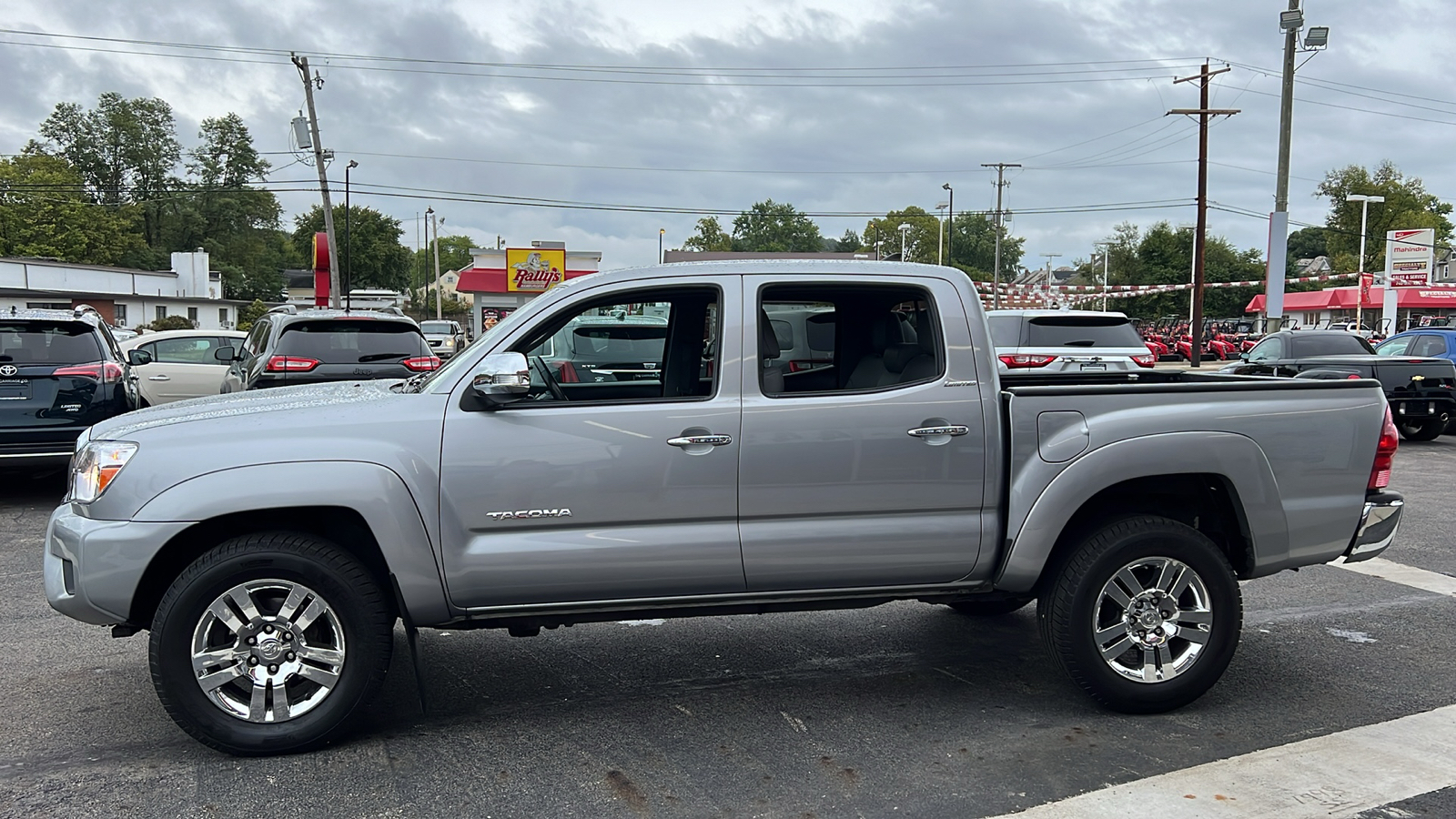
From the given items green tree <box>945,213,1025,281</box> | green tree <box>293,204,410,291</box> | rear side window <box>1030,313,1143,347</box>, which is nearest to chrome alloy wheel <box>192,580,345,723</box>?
rear side window <box>1030,313,1143,347</box>

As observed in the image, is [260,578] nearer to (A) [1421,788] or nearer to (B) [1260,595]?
(A) [1421,788]

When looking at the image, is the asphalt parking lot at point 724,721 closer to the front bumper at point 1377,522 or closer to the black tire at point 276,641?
the black tire at point 276,641

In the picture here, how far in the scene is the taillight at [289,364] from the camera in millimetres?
9961

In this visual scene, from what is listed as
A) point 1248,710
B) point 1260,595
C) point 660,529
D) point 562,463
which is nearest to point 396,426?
point 562,463

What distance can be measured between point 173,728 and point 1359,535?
16.6 ft

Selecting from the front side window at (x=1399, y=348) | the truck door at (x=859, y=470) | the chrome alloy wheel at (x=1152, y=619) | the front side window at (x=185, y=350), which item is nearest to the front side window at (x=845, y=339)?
the truck door at (x=859, y=470)

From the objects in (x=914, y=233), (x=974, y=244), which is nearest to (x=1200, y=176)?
(x=914, y=233)

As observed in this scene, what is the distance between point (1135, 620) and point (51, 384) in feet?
28.0

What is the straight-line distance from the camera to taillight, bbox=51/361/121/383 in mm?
8820

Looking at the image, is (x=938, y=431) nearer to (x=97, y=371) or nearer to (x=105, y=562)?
(x=105, y=562)

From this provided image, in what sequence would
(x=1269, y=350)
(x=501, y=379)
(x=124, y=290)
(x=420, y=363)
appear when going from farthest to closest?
(x=124, y=290) → (x=1269, y=350) → (x=420, y=363) → (x=501, y=379)

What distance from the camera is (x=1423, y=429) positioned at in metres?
14.5

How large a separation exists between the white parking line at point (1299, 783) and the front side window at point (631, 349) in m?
2.09

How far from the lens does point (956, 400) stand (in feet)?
13.9
